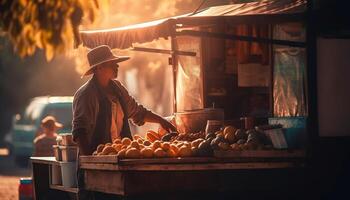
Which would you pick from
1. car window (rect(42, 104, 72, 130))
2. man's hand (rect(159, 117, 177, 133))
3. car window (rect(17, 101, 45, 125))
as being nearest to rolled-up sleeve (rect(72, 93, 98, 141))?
man's hand (rect(159, 117, 177, 133))

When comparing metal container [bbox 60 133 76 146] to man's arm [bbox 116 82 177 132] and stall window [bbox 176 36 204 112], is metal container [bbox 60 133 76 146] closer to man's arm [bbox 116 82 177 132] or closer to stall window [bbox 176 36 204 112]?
man's arm [bbox 116 82 177 132]

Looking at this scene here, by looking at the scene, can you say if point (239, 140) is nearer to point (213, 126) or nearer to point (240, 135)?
point (240, 135)

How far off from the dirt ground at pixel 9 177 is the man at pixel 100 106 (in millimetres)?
8538

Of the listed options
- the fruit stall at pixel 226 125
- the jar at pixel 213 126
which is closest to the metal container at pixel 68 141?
the fruit stall at pixel 226 125

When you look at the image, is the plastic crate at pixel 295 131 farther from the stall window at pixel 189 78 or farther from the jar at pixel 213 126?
the stall window at pixel 189 78

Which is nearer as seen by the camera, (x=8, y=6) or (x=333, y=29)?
(x=8, y=6)

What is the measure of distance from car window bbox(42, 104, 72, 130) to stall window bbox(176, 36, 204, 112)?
34.2ft

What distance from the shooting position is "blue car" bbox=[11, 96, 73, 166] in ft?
84.8

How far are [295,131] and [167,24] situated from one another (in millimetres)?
1901

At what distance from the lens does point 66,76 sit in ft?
150

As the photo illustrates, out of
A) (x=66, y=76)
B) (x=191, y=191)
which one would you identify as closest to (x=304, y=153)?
(x=191, y=191)

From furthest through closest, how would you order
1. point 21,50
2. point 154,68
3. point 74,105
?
point 154,68 < point 74,105 < point 21,50

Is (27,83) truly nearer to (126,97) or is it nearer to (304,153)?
(126,97)

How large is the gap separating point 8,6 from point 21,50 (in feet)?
1.03
